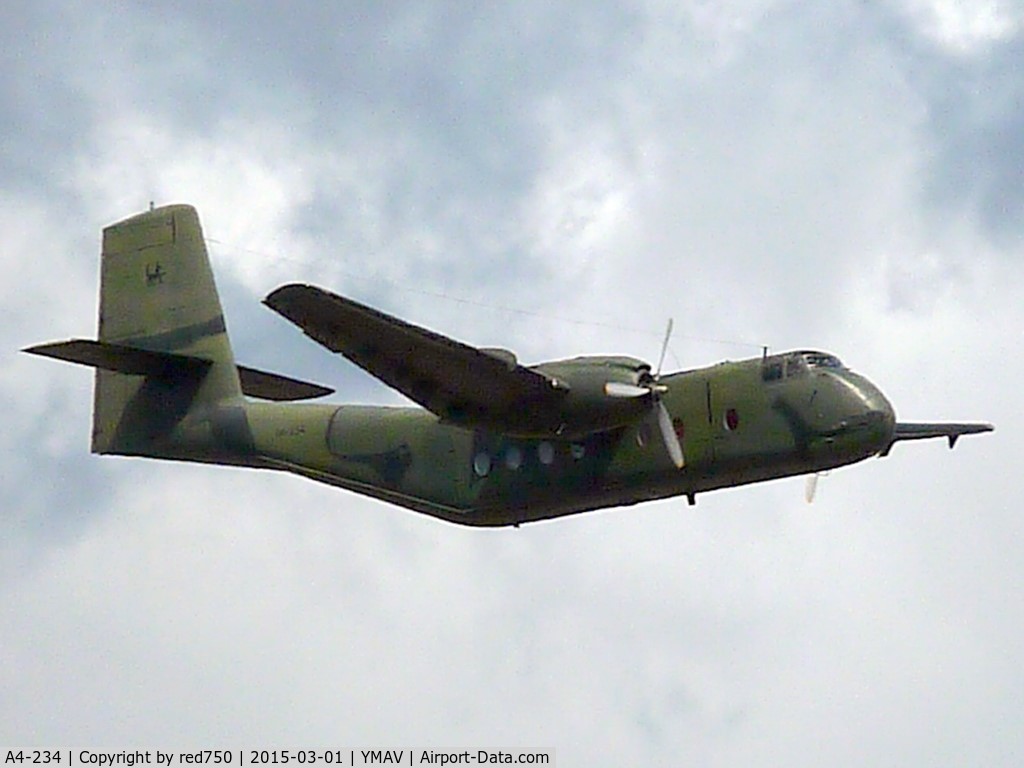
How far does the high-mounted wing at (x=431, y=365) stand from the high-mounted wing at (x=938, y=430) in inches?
308

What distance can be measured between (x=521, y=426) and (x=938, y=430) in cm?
873

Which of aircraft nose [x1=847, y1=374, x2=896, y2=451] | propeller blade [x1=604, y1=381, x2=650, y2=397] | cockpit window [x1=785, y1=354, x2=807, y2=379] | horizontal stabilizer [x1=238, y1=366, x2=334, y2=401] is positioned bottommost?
aircraft nose [x1=847, y1=374, x2=896, y2=451]

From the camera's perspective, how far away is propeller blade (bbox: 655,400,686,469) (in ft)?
77.3

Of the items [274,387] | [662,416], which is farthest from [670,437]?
[274,387]

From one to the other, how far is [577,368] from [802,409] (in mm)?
3286

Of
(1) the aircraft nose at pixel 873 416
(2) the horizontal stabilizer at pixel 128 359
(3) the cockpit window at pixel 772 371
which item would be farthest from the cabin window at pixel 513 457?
(2) the horizontal stabilizer at pixel 128 359

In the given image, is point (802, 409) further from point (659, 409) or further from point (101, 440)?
point (101, 440)

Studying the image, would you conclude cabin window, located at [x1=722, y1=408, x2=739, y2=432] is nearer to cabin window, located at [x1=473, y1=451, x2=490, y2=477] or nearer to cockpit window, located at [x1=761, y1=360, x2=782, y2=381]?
cockpit window, located at [x1=761, y1=360, x2=782, y2=381]

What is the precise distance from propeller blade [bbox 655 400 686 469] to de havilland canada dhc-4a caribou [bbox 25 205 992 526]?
0.07ft

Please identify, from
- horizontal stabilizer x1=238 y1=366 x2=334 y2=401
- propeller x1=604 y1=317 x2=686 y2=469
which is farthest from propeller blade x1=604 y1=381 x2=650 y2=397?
horizontal stabilizer x1=238 y1=366 x2=334 y2=401

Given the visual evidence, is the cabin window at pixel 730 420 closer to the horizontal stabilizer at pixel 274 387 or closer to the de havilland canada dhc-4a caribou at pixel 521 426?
the de havilland canada dhc-4a caribou at pixel 521 426

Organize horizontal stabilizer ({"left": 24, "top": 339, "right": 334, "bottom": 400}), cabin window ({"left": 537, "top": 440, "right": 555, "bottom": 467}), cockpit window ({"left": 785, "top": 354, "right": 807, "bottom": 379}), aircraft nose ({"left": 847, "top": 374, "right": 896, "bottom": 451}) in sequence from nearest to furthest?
aircraft nose ({"left": 847, "top": 374, "right": 896, "bottom": 451})
cockpit window ({"left": 785, "top": 354, "right": 807, "bottom": 379})
cabin window ({"left": 537, "top": 440, "right": 555, "bottom": 467})
horizontal stabilizer ({"left": 24, "top": 339, "right": 334, "bottom": 400})

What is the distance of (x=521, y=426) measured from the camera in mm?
23703

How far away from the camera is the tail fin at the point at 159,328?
96.0 ft
